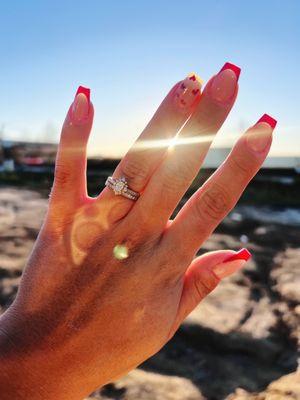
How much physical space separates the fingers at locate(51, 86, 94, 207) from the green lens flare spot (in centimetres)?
21

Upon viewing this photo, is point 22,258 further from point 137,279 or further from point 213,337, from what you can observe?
point 137,279

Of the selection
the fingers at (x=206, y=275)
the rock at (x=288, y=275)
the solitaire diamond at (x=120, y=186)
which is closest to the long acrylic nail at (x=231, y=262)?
the fingers at (x=206, y=275)

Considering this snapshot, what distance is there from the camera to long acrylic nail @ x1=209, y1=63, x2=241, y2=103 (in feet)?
4.44

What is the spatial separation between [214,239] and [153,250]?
3.30 metres

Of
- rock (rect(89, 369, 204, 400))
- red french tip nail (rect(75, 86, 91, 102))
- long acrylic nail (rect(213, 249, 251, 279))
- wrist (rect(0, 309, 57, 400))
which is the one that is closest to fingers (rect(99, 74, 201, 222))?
red french tip nail (rect(75, 86, 91, 102))

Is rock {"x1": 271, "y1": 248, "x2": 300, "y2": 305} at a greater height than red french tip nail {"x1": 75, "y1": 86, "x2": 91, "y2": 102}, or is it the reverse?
red french tip nail {"x1": 75, "y1": 86, "x2": 91, "y2": 102}

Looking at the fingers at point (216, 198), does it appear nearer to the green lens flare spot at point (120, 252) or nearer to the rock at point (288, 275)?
the green lens flare spot at point (120, 252)

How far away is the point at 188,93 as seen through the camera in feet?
4.76

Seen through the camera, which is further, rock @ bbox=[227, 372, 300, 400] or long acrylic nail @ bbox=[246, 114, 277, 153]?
rock @ bbox=[227, 372, 300, 400]

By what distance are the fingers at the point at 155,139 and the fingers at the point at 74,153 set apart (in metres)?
0.11

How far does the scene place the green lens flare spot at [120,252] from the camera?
1.47 m

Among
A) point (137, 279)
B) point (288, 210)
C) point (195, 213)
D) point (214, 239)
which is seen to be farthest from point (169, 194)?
point (288, 210)

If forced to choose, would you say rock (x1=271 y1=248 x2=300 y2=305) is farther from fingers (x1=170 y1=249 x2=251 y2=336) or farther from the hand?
the hand

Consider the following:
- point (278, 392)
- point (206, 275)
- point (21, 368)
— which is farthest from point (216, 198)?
point (278, 392)
